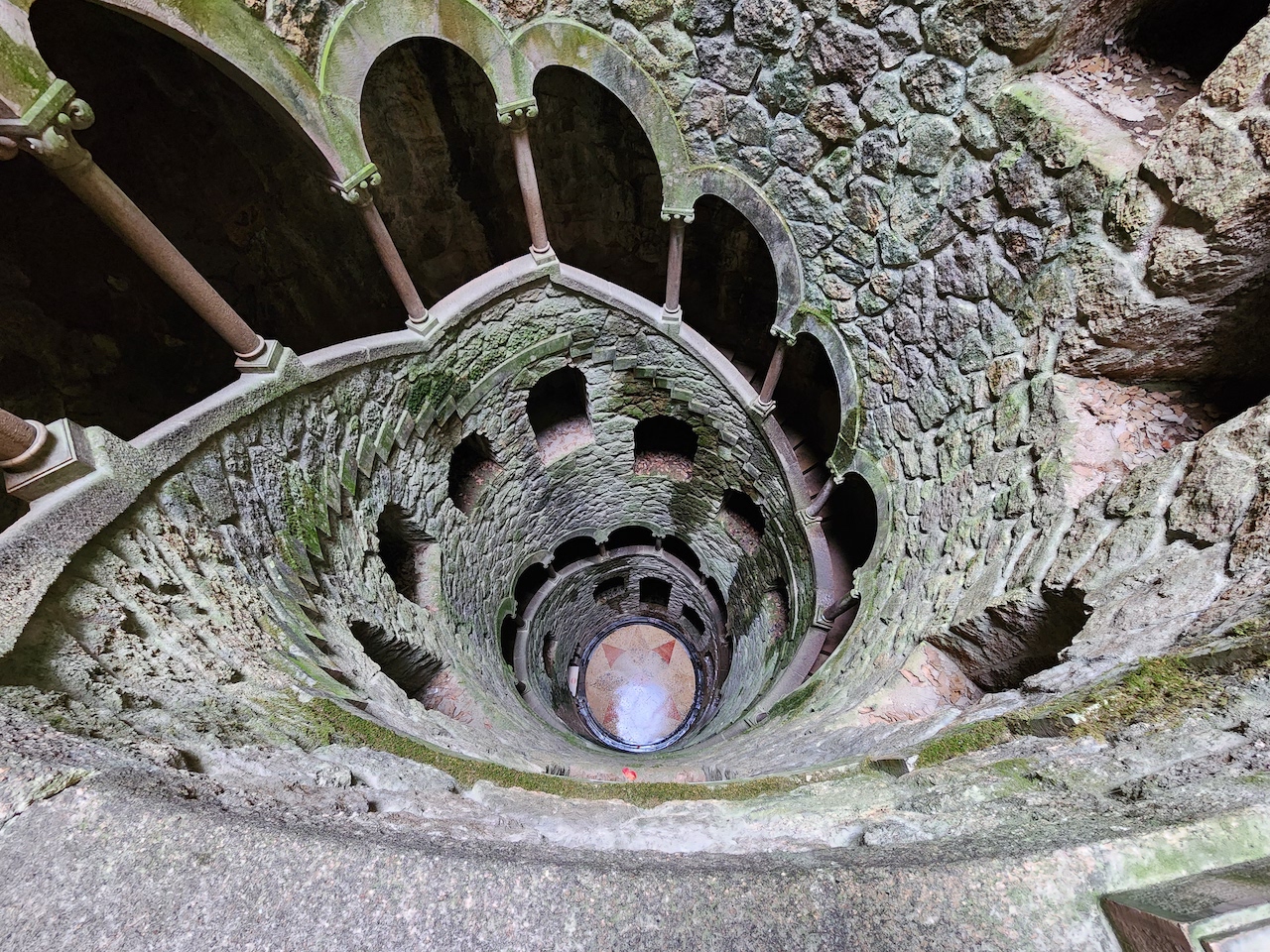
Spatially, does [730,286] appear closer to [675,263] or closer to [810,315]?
[675,263]

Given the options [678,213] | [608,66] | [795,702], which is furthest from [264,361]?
[795,702]

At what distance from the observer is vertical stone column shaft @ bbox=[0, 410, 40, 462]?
1994mm

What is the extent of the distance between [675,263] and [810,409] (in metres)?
2.75

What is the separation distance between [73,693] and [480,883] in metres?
1.72

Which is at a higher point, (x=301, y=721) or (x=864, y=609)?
(x=864, y=609)

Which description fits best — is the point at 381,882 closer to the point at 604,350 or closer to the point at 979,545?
the point at 979,545

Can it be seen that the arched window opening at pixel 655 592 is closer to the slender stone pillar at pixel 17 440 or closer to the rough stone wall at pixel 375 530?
the rough stone wall at pixel 375 530

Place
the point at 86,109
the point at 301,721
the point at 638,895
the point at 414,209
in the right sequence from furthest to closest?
the point at 414,209 < the point at 301,721 < the point at 86,109 < the point at 638,895

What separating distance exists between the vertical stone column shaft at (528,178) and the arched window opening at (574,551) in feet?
16.8

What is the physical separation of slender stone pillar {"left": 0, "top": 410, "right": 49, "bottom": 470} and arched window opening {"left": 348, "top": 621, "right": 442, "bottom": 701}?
83.6 inches

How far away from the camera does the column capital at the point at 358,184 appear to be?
3.51 metres

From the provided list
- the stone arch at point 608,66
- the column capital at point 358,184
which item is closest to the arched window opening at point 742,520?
the stone arch at point 608,66

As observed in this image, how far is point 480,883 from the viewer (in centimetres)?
140

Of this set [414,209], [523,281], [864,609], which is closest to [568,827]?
[864,609]
